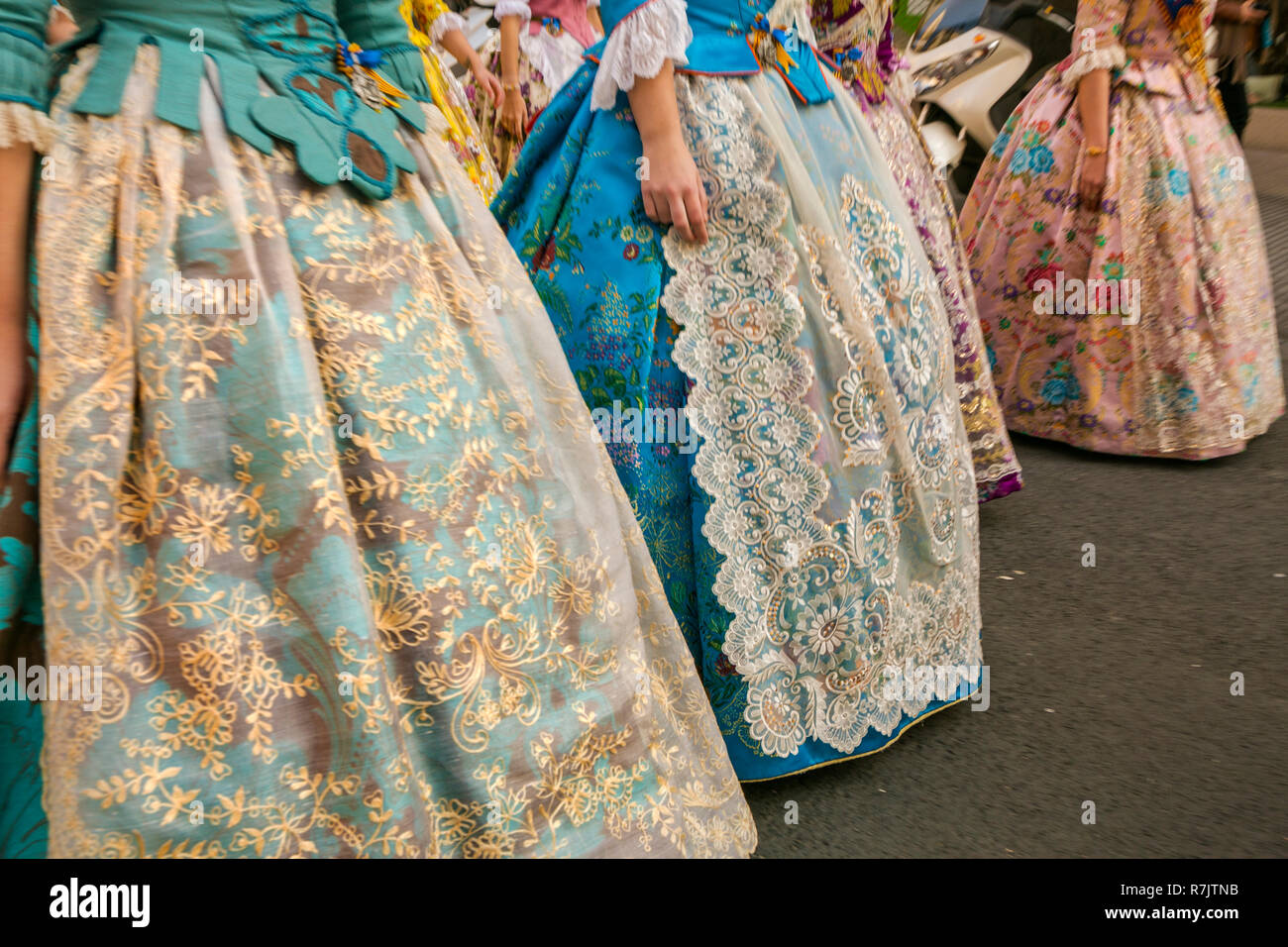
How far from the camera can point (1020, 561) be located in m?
2.29

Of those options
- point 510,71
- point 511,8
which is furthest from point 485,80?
point 511,8

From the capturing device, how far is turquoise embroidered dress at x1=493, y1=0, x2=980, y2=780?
56.8 inches

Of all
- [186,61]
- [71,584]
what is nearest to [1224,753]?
[71,584]

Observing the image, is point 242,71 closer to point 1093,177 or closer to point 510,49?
point 510,49

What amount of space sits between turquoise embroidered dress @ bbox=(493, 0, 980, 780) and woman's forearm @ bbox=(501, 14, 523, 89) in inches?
65.1

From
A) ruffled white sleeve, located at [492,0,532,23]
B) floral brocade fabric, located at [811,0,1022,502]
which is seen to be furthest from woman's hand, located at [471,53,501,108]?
floral brocade fabric, located at [811,0,1022,502]

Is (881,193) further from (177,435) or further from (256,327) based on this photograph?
(177,435)

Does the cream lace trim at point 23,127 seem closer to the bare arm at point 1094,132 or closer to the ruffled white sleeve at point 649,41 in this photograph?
the ruffled white sleeve at point 649,41

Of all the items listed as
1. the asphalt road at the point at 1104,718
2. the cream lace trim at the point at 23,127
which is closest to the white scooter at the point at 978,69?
the asphalt road at the point at 1104,718

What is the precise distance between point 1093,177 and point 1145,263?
0.31 m

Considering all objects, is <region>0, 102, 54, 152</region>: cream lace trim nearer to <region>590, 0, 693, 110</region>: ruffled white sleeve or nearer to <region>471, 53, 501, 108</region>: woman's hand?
<region>590, 0, 693, 110</region>: ruffled white sleeve

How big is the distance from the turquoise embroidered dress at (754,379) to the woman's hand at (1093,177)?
1694 mm

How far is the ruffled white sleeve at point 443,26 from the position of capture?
2.53 m

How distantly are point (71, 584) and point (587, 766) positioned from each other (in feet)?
1.82
